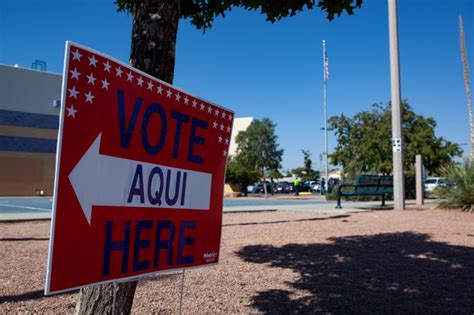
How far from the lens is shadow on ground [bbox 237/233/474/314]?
406 cm

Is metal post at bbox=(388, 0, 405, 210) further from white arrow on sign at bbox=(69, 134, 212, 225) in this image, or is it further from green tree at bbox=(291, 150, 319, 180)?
green tree at bbox=(291, 150, 319, 180)

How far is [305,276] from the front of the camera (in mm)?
5125

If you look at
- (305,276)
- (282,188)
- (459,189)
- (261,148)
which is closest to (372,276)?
(305,276)

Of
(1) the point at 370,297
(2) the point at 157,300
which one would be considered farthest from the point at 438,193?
(2) the point at 157,300

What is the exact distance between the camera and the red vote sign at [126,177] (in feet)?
6.77

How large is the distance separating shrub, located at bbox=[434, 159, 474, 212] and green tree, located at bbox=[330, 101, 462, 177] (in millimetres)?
13818

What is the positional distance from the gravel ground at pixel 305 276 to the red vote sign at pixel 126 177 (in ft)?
4.45

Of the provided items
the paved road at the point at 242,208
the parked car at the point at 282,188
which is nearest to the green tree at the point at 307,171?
the parked car at the point at 282,188

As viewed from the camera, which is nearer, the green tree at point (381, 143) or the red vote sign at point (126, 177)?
the red vote sign at point (126, 177)

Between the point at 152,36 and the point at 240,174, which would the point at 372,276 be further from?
the point at 240,174

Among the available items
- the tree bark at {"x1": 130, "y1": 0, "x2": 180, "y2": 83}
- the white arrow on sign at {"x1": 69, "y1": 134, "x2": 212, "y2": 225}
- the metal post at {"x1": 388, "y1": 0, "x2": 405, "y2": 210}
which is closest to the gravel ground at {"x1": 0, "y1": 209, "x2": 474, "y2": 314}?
the white arrow on sign at {"x1": 69, "y1": 134, "x2": 212, "y2": 225}

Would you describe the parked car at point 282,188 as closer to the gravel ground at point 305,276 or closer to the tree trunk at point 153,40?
the gravel ground at point 305,276

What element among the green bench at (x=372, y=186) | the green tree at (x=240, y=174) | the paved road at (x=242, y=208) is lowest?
the paved road at (x=242, y=208)

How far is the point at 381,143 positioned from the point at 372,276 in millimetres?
23411
